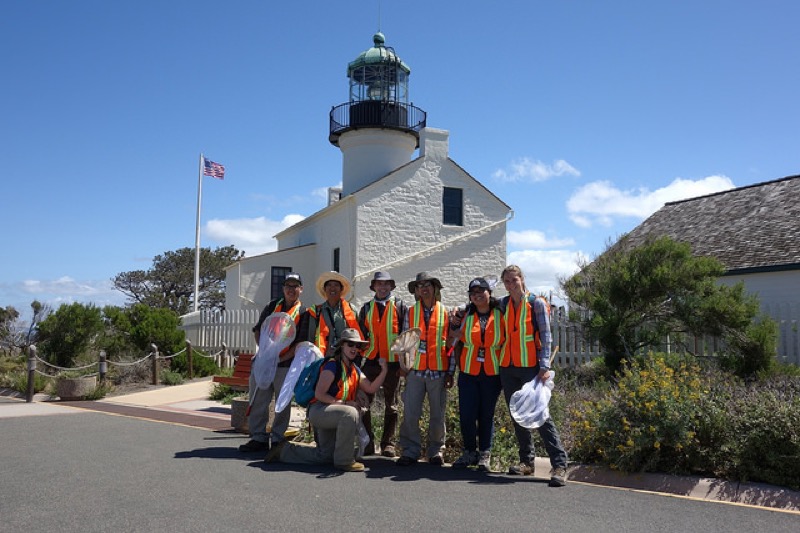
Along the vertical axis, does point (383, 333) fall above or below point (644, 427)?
above

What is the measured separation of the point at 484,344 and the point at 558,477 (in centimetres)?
137

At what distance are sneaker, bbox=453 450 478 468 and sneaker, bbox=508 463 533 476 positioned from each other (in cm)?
44

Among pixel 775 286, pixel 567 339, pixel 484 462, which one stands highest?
pixel 775 286

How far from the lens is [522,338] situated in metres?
6.30

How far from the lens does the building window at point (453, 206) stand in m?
21.8

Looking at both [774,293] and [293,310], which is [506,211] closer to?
[774,293]

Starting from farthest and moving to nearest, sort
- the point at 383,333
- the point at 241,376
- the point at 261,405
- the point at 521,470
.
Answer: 1. the point at 241,376
2. the point at 261,405
3. the point at 383,333
4. the point at 521,470

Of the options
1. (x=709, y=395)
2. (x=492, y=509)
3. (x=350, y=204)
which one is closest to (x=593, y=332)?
(x=709, y=395)

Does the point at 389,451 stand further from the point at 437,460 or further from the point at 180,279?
the point at 180,279

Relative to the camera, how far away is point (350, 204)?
68.1ft

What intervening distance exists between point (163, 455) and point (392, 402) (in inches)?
97.1

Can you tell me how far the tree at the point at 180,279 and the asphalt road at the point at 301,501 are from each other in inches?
1336

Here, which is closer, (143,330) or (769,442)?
(769,442)

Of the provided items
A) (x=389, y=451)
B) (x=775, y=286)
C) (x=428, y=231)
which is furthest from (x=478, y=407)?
(x=428, y=231)
